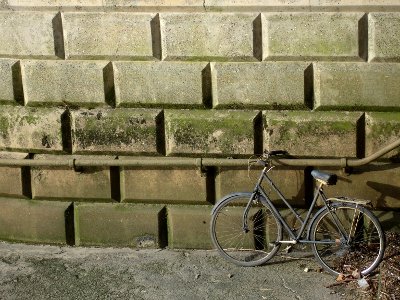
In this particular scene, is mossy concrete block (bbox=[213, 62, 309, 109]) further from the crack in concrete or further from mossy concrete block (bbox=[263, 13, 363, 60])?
the crack in concrete

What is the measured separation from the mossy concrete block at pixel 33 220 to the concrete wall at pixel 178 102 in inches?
0.5

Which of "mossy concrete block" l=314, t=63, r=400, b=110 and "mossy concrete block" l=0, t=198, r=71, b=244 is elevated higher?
"mossy concrete block" l=314, t=63, r=400, b=110

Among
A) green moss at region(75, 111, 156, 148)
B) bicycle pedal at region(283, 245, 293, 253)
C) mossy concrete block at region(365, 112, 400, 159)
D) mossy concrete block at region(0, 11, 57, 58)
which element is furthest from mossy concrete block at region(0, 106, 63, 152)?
mossy concrete block at region(365, 112, 400, 159)

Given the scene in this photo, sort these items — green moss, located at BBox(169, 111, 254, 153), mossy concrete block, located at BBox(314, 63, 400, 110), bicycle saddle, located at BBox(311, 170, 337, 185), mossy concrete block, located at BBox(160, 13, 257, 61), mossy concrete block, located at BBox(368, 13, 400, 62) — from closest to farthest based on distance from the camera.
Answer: bicycle saddle, located at BBox(311, 170, 337, 185) → mossy concrete block, located at BBox(368, 13, 400, 62) → mossy concrete block, located at BBox(314, 63, 400, 110) → mossy concrete block, located at BBox(160, 13, 257, 61) → green moss, located at BBox(169, 111, 254, 153)

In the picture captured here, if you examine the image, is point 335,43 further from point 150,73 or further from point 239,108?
point 150,73

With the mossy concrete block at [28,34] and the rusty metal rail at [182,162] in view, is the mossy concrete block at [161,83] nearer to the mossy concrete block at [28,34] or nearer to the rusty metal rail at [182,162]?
the rusty metal rail at [182,162]

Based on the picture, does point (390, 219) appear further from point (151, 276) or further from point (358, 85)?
point (151, 276)

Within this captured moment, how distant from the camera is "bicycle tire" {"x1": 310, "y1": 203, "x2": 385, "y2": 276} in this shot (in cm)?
647

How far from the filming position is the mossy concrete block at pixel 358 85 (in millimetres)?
6648

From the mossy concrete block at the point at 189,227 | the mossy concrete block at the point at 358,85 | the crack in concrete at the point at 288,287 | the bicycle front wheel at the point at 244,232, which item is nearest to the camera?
the crack in concrete at the point at 288,287

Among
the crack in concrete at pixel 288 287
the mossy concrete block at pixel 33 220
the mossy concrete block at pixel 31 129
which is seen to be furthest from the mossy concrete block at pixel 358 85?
the mossy concrete block at pixel 33 220

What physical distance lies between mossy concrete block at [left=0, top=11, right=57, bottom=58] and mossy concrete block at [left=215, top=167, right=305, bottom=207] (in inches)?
77.8

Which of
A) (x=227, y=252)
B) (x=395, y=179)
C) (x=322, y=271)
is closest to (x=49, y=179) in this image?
(x=227, y=252)

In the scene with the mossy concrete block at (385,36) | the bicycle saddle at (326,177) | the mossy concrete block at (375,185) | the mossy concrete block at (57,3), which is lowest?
the mossy concrete block at (375,185)
